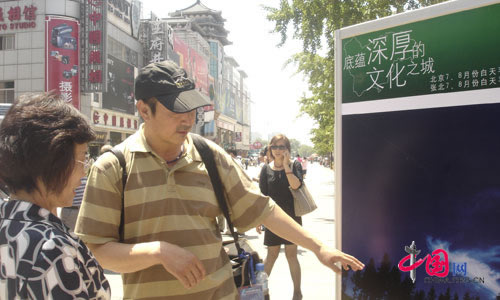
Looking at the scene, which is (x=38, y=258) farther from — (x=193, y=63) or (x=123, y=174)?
(x=193, y=63)

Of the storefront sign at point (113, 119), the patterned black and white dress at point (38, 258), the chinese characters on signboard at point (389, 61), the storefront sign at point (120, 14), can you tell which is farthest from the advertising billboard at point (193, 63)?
the patterned black and white dress at point (38, 258)

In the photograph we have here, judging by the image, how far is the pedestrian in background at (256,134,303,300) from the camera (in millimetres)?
4411

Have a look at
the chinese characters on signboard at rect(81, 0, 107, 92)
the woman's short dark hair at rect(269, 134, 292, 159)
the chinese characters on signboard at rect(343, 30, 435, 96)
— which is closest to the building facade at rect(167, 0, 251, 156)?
the chinese characters on signboard at rect(81, 0, 107, 92)

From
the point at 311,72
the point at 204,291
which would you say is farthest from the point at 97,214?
the point at 311,72

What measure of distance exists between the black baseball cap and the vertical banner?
2332 centimetres

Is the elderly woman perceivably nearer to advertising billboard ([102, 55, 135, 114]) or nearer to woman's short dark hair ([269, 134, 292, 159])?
woman's short dark hair ([269, 134, 292, 159])

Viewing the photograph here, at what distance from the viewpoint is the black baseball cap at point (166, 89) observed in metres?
1.77

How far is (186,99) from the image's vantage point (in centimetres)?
179

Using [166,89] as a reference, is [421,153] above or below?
below

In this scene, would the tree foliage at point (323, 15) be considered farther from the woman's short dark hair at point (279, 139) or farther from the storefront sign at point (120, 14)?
the storefront sign at point (120, 14)

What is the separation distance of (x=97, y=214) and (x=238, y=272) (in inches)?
31.4

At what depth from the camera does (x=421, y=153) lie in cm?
190

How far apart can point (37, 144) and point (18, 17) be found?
27483mm

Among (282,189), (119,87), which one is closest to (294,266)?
(282,189)
